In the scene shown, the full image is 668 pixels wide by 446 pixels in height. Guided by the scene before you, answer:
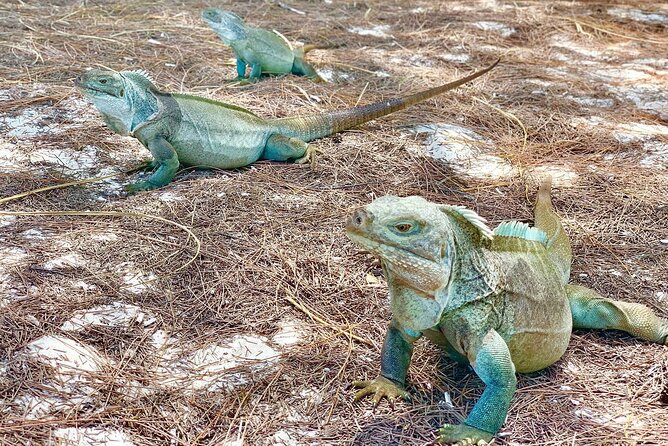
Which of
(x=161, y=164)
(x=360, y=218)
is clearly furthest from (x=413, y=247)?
(x=161, y=164)

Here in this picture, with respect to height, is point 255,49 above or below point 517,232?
below

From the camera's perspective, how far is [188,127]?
17.3 feet

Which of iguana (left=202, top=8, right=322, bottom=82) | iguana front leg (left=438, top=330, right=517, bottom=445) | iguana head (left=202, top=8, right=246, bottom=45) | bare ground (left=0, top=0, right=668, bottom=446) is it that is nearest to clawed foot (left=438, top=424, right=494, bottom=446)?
iguana front leg (left=438, top=330, right=517, bottom=445)

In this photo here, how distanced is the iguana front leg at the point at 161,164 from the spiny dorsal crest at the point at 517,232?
2560 millimetres

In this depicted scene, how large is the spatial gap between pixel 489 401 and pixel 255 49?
16.5 feet

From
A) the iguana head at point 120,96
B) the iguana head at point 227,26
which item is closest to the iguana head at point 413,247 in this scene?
the iguana head at point 120,96

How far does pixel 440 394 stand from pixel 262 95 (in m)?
4.24

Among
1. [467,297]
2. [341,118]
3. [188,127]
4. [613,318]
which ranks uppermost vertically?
[467,297]

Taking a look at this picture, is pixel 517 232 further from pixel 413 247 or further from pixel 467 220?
pixel 413 247

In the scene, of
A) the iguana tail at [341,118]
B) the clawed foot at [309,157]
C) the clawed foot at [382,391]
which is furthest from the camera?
the iguana tail at [341,118]

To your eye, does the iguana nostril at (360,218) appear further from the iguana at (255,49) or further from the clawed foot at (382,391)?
the iguana at (255,49)

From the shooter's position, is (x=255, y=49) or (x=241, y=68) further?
(x=241, y=68)

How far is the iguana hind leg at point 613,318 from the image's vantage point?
3.49 metres

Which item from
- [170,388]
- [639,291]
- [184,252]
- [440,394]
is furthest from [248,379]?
[639,291]
